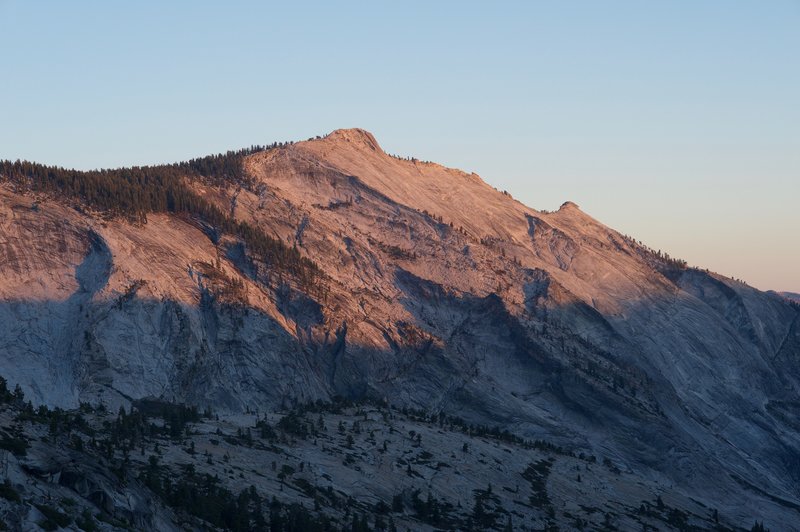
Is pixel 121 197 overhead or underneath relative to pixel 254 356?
overhead

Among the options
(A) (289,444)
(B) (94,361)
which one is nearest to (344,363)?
(B) (94,361)

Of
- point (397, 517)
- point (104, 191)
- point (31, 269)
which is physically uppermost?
point (104, 191)

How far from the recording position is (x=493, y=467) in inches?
5886

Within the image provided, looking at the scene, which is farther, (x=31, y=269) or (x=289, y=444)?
(x=31, y=269)

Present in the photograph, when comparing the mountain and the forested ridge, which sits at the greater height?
the forested ridge

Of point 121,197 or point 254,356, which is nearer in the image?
point 254,356

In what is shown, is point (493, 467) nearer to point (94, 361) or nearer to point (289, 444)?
point (289, 444)

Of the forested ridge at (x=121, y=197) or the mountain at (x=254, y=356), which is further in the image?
the forested ridge at (x=121, y=197)

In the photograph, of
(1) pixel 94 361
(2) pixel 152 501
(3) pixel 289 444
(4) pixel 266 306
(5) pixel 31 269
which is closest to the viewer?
(2) pixel 152 501

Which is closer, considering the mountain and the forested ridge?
the mountain

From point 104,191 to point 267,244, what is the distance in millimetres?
26097

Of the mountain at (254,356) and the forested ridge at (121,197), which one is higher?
the forested ridge at (121,197)

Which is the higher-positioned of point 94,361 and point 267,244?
point 267,244

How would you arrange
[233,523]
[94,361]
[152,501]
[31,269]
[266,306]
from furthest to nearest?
1. [266,306]
2. [31,269]
3. [94,361]
4. [233,523]
5. [152,501]
